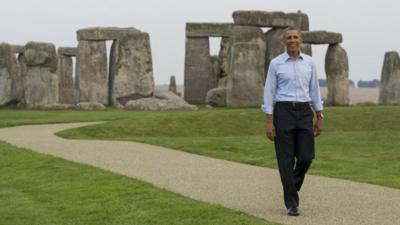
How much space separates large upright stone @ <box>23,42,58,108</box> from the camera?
31.8m

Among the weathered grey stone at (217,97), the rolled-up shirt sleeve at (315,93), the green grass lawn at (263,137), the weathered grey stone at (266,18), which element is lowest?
the weathered grey stone at (217,97)

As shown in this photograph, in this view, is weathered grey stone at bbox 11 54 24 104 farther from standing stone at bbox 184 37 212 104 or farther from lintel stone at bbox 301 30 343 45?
lintel stone at bbox 301 30 343 45

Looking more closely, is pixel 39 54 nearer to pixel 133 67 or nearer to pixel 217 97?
pixel 133 67

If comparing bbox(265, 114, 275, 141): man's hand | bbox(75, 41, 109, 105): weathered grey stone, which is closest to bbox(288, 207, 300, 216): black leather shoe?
bbox(265, 114, 275, 141): man's hand

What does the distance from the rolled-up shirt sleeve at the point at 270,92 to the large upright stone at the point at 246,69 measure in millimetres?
21224

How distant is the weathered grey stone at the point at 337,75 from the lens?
32.7 metres

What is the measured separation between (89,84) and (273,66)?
1069 inches

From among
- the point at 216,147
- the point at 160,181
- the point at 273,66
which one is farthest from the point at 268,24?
the point at 273,66

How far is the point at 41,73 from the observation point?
32.0 m

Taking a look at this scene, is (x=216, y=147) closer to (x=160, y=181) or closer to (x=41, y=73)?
(x=160, y=181)

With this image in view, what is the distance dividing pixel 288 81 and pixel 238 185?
2383 millimetres

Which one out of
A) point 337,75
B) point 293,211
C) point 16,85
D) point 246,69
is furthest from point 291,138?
point 16,85

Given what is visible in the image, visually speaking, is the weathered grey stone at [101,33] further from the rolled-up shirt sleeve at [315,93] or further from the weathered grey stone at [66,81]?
the rolled-up shirt sleeve at [315,93]

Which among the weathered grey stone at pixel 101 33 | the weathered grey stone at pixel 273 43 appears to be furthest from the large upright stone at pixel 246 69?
the weathered grey stone at pixel 101 33
